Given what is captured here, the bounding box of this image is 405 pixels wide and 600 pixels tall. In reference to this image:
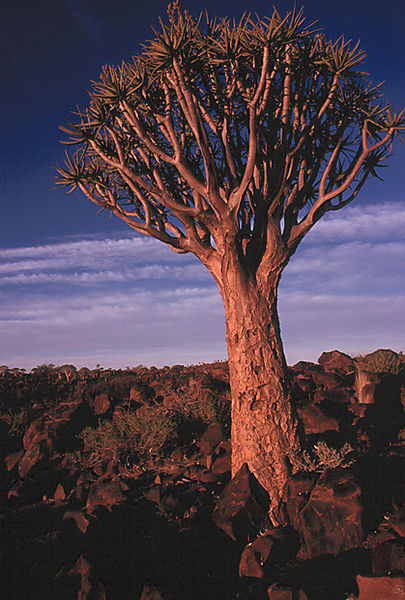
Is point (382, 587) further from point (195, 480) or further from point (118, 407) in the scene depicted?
point (118, 407)

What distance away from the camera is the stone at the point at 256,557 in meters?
4.82

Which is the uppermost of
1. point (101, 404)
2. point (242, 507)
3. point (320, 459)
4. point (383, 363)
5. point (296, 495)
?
point (383, 363)

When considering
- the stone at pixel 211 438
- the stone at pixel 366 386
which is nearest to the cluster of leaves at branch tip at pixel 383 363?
the stone at pixel 366 386

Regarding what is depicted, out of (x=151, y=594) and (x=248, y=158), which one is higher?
(x=248, y=158)

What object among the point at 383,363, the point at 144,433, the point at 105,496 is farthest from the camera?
the point at 383,363

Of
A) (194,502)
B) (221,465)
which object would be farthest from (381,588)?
(221,465)

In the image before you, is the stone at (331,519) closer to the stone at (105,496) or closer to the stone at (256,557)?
the stone at (256,557)

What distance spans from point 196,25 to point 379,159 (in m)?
4.02

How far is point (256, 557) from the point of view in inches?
196

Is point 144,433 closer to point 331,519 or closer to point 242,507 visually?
point 242,507

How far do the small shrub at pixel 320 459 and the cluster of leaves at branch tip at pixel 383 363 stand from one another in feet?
19.0

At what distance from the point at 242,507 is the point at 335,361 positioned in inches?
356

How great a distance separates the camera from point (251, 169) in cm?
665

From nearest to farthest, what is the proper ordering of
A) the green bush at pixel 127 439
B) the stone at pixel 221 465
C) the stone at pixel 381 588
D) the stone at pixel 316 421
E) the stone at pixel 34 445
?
the stone at pixel 381 588
the stone at pixel 221 465
the stone at pixel 316 421
the green bush at pixel 127 439
the stone at pixel 34 445
